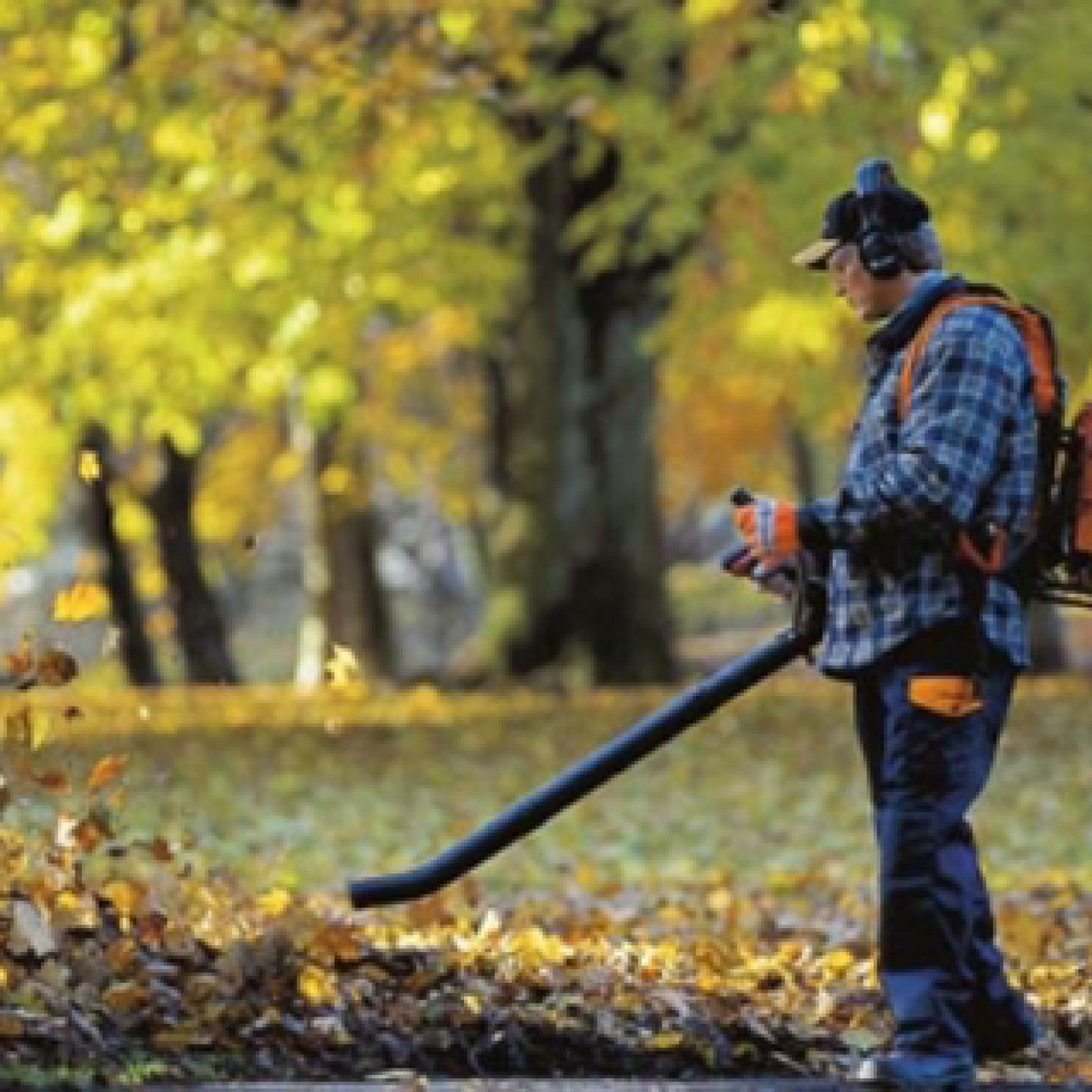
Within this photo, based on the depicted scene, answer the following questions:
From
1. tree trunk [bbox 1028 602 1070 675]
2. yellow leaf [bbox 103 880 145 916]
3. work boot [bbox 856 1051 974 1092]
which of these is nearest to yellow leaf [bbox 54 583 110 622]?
yellow leaf [bbox 103 880 145 916]

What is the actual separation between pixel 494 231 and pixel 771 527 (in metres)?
21.2

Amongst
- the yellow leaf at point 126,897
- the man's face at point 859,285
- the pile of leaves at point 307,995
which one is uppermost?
the man's face at point 859,285

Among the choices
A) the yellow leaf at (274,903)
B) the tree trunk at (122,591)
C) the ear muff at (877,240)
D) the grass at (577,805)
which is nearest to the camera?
the ear muff at (877,240)

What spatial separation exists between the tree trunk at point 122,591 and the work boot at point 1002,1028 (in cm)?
2564

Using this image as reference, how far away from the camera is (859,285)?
21.2 ft

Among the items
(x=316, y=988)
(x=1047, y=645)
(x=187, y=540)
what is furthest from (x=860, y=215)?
(x=1047, y=645)

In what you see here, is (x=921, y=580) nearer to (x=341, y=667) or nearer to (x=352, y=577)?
(x=341, y=667)

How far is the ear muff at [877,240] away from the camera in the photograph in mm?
6418

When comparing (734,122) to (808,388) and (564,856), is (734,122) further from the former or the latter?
(564,856)

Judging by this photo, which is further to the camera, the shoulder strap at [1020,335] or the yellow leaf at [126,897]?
the yellow leaf at [126,897]

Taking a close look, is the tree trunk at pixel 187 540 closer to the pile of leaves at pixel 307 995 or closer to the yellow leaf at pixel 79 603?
the pile of leaves at pixel 307 995

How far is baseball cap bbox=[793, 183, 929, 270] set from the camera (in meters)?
6.43

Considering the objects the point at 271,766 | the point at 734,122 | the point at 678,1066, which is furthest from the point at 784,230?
the point at 678,1066

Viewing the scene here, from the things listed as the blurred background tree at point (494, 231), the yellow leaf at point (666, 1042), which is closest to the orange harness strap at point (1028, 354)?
the yellow leaf at point (666, 1042)
